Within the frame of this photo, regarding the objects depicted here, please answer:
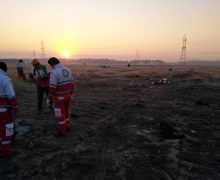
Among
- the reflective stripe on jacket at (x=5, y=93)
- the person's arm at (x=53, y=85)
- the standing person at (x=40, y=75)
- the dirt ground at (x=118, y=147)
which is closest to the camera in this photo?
the dirt ground at (x=118, y=147)

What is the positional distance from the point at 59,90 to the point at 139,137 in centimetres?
241

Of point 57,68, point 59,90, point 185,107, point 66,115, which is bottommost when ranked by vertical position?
point 185,107

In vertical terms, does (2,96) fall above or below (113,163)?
above

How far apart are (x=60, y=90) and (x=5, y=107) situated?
1844 mm

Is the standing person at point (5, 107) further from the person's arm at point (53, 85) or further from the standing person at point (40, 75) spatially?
the standing person at point (40, 75)

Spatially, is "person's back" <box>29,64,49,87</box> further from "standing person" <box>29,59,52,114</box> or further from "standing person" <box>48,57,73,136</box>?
"standing person" <box>48,57,73,136</box>

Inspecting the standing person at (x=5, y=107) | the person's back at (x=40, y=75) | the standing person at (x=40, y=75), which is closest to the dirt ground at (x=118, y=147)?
the standing person at (x=5, y=107)

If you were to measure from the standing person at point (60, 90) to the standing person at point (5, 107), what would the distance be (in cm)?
151

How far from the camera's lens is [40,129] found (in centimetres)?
888

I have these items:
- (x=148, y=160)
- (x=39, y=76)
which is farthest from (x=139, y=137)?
(x=39, y=76)

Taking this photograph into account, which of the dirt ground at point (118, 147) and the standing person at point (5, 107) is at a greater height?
the standing person at point (5, 107)

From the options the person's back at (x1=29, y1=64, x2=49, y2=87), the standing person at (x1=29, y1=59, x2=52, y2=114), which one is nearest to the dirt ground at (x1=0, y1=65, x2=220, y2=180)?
the standing person at (x1=29, y1=59, x2=52, y2=114)

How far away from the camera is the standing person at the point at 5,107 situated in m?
6.40

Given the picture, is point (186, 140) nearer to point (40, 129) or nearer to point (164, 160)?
point (164, 160)
